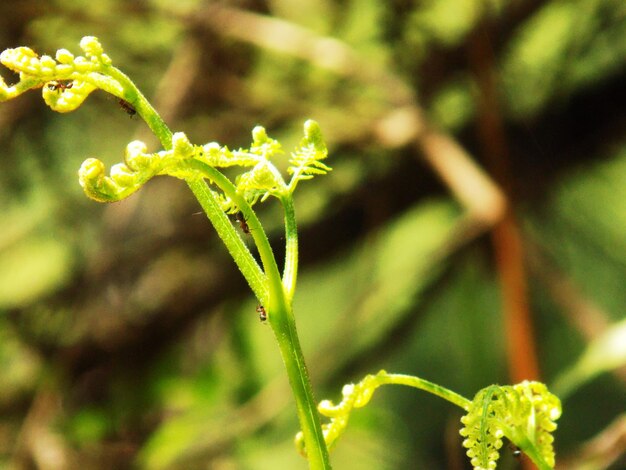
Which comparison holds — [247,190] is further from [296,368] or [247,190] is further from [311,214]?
[311,214]

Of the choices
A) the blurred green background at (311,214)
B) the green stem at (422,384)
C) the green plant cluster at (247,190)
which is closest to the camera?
the green plant cluster at (247,190)

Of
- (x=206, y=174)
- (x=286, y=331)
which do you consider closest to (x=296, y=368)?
(x=286, y=331)

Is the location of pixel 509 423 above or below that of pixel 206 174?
below

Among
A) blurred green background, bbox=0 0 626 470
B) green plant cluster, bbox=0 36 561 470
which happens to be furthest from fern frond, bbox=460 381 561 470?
blurred green background, bbox=0 0 626 470

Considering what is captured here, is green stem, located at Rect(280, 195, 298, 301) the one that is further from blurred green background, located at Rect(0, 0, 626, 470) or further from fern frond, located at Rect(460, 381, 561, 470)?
blurred green background, located at Rect(0, 0, 626, 470)

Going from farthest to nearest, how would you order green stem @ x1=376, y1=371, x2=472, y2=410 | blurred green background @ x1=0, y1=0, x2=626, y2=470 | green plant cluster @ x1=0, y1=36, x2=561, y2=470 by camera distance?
blurred green background @ x1=0, y1=0, x2=626, y2=470, green stem @ x1=376, y1=371, x2=472, y2=410, green plant cluster @ x1=0, y1=36, x2=561, y2=470

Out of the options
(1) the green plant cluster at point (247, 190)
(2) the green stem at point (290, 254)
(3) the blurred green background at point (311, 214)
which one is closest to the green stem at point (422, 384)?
(1) the green plant cluster at point (247, 190)

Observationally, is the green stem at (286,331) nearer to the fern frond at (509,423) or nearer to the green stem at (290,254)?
the green stem at (290,254)

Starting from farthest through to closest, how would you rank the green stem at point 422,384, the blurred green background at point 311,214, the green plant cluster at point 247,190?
the blurred green background at point 311,214
the green stem at point 422,384
the green plant cluster at point 247,190
